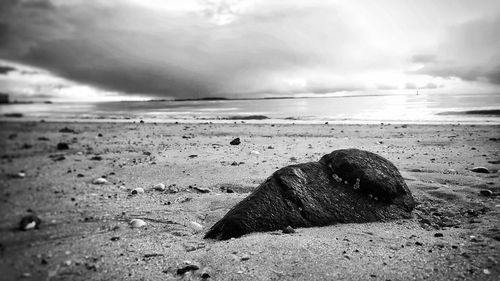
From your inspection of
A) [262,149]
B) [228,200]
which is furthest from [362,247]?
[262,149]

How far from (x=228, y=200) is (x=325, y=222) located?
178cm

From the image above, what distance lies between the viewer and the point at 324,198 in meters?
3.98

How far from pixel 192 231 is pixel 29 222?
2573mm

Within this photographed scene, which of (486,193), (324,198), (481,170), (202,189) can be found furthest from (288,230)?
(481,170)

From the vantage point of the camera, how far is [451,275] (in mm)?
2625

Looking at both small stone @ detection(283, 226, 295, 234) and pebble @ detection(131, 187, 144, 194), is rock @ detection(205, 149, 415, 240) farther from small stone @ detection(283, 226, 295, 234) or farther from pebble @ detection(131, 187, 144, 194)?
pebble @ detection(131, 187, 144, 194)

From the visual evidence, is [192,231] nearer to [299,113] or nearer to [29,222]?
[29,222]

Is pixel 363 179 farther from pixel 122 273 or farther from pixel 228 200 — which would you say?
pixel 122 273

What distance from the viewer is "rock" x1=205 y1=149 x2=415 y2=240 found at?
3.61 meters

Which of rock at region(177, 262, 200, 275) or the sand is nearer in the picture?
the sand

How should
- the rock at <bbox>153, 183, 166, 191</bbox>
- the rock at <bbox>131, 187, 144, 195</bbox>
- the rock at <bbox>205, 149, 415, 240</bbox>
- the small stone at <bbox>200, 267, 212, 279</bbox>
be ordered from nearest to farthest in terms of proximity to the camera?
the small stone at <bbox>200, 267, 212, 279</bbox>
the rock at <bbox>205, 149, 415, 240</bbox>
the rock at <bbox>131, 187, 144, 195</bbox>
the rock at <bbox>153, 183, 166, 191</bbox>

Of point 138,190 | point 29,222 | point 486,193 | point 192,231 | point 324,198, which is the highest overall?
point 29,222

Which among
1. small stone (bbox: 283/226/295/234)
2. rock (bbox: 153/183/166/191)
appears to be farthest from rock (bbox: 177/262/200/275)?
rock (bbox: 153/183/166/191)

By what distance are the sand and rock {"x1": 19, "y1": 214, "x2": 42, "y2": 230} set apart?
0.03m
